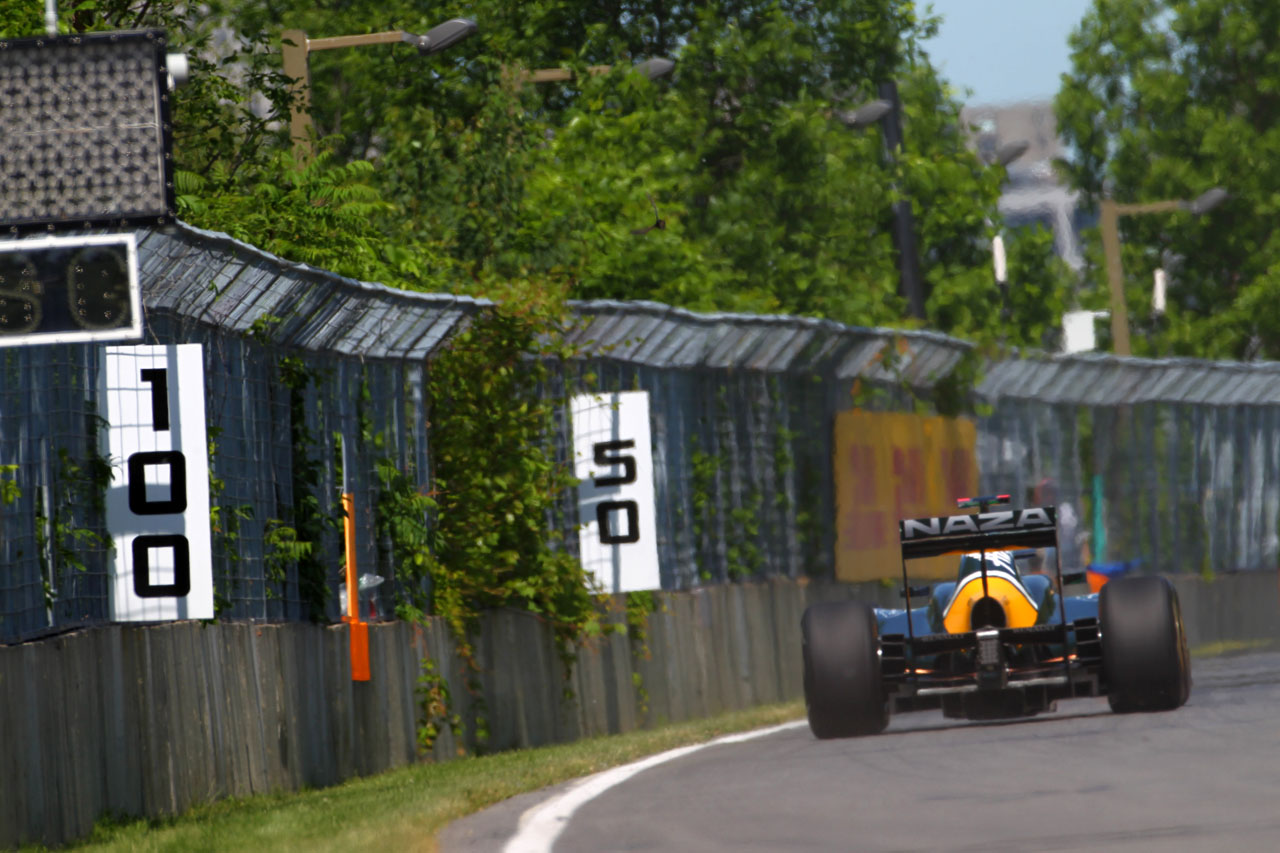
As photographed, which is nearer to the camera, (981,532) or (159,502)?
(159,502)

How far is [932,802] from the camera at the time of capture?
37.7 ft

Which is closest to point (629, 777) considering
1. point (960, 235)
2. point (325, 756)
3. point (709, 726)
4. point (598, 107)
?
point (325, 756)

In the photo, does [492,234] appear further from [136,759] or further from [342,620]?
[136,759]

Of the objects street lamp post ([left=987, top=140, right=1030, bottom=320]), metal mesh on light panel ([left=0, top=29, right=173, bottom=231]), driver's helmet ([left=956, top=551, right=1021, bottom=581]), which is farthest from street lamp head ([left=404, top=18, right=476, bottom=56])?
street lamp post ([left=987, top=140, right=1030, bottom=320])

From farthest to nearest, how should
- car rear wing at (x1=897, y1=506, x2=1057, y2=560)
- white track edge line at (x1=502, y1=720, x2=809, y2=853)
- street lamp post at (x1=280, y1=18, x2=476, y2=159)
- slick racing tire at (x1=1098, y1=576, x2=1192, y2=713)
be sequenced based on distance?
street lamp post at (x1=280, y1=18, x2=476, y2=159) → car rear wing at (x1=897, y1=506, x2=1057, y2=560) → slick racing tire at (x1=1098, y1=576, x2=1192, y2=713) → white track edge line at (x1=502, y1=720, x2=809, y2=853)

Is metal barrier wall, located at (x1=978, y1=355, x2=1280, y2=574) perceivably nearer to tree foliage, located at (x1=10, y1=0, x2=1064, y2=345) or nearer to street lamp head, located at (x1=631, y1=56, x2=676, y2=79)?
tree foliage, located at (x1=10, y1=0, x2=1064, y2=345)

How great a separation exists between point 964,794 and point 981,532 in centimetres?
472

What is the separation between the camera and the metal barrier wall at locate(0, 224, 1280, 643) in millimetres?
13234

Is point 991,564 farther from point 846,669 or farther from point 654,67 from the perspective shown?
point 654,67

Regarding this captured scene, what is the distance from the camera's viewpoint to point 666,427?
22.9 meters

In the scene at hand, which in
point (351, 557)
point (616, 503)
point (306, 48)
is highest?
point (306, 48)

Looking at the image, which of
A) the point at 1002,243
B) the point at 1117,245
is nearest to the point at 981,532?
the point at 1002,243

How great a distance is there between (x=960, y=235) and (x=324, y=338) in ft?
92.4

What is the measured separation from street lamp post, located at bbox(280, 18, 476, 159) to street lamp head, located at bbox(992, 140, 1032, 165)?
1302 cm
